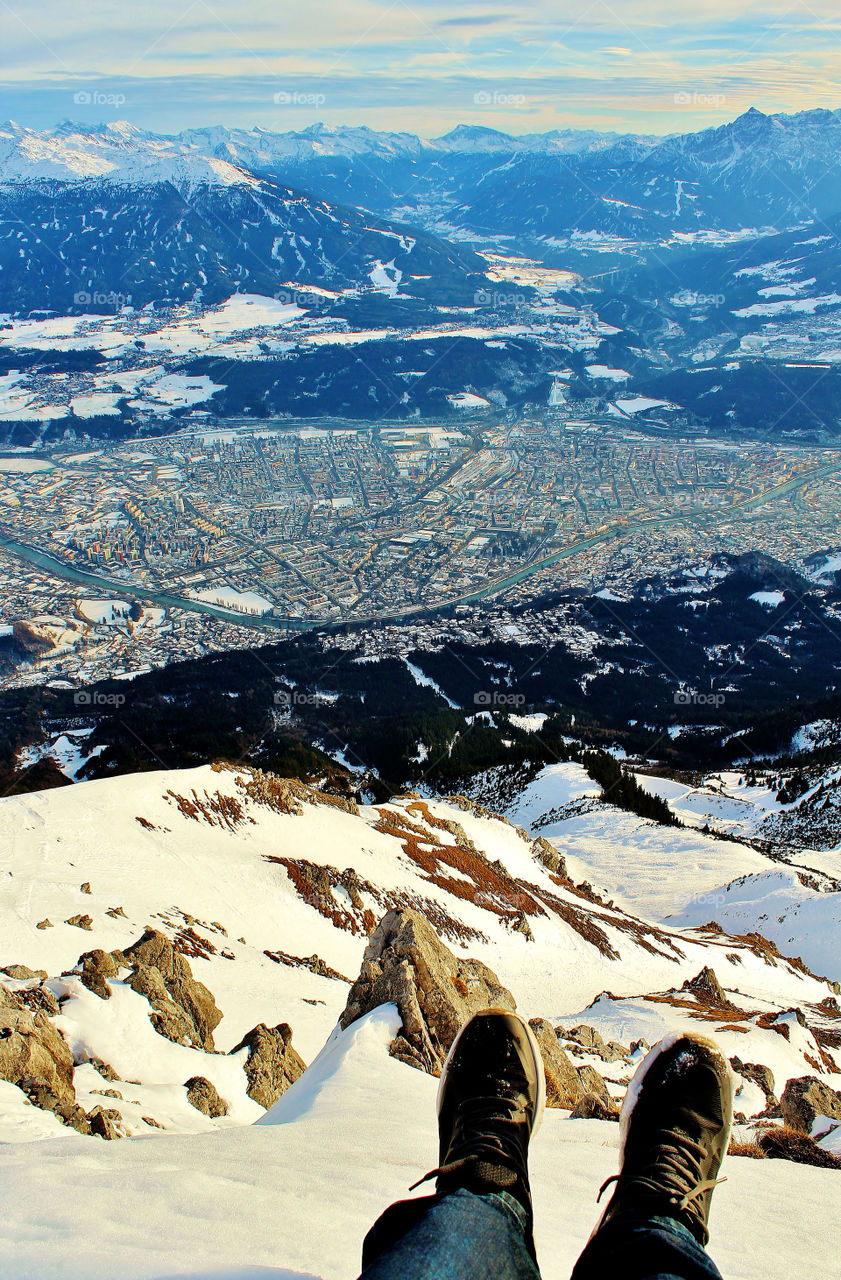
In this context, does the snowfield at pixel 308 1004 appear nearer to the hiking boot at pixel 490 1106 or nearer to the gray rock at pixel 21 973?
the gray rock at pixel 21 973

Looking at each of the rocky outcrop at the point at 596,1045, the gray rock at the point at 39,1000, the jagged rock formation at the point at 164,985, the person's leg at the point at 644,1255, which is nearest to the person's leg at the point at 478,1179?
the person's leg at the point at 644,1255

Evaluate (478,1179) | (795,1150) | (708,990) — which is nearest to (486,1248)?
(478,1179)

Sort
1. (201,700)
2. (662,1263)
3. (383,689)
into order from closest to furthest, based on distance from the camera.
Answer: (662,1263), (201,700), (383,689)

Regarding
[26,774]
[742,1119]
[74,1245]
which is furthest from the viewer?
[26,774]

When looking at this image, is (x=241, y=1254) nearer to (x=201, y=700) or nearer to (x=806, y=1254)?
(x=806, y=1254)

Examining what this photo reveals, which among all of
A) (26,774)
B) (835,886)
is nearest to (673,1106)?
(835,886)
